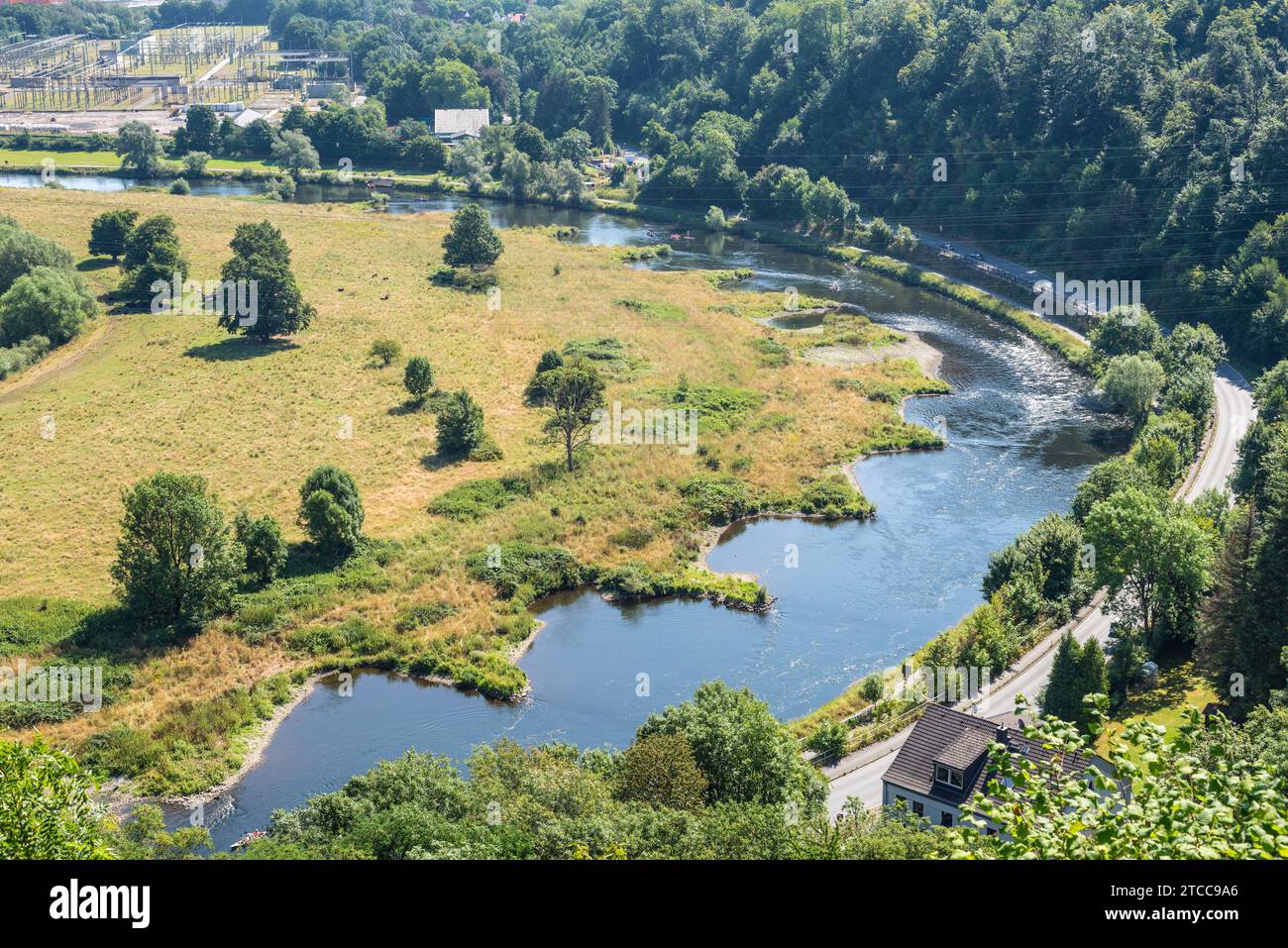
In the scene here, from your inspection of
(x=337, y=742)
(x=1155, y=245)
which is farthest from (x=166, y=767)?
(x=1155, y=245)

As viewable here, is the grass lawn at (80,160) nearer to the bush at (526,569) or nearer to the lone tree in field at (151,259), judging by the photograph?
the lone tree in field at (151,259)

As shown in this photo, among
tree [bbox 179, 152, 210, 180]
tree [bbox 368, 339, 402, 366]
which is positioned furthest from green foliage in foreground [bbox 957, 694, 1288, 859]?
tree [bbox 179, 152, 210, 180]

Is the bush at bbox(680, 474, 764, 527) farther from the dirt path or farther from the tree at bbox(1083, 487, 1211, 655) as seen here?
the dirt path

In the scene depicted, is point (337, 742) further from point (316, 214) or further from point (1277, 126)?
point (316, 214)


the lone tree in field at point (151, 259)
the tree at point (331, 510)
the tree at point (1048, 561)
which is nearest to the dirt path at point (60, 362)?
the lone tree in field at point (151, 259)
